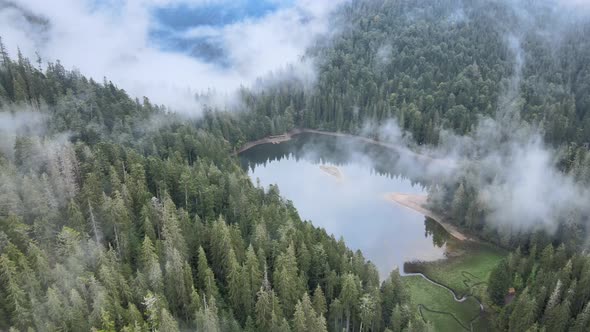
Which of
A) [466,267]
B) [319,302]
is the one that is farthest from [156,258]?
[466,267]

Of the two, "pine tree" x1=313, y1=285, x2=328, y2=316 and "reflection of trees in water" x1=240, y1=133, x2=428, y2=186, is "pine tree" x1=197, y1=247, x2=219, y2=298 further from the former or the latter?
"reflection of trees in water" x1=240, y1=133, x2=428, y2=186

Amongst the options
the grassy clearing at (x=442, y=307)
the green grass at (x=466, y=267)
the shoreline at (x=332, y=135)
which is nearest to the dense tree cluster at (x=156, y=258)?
the grassy clearing at (x=442, y=307)

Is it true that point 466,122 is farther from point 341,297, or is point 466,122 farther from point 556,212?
point 341,297

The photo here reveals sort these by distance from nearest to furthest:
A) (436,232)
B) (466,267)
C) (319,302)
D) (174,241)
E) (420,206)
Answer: (319,302)
(174,241)
(466,267)
(436,232)
(420,206)

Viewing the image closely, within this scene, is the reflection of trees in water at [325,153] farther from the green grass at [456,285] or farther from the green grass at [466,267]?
the green grass at [456,285]

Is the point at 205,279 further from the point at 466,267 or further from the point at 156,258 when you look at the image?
the point at 466,267

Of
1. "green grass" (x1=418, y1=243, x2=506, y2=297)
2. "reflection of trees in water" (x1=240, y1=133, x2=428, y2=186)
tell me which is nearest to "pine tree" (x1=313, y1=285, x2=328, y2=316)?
"green grass" (x1=418, y1=243, x2=506, y2=297)
